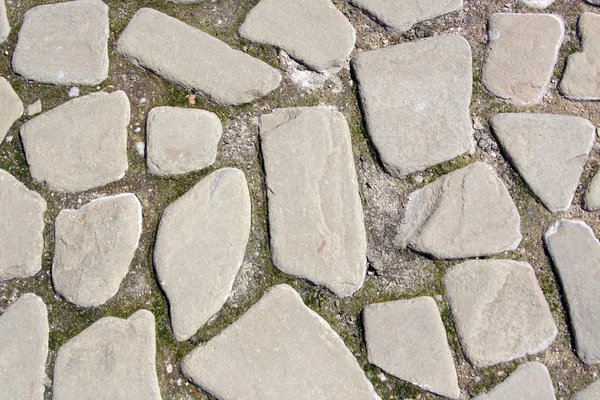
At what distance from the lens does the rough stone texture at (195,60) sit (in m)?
1.48

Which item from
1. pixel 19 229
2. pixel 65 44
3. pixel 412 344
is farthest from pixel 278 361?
pixel 65 44

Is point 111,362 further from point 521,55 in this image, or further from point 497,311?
point 521,55

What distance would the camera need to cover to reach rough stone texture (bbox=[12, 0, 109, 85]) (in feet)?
4.93

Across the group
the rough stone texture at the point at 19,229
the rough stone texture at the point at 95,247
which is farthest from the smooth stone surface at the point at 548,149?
the rough stone texture at the point at 19,229

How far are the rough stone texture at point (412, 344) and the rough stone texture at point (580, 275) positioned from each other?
0.99 ft

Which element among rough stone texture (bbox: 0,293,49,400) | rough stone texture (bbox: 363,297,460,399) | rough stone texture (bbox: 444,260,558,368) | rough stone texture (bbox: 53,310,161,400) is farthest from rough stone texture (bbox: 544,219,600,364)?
rough stone texture (bbox: 0,293,49,400)

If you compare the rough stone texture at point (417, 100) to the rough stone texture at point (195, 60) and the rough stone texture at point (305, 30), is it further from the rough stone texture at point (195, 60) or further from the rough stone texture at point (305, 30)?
the rough stone texture at point (195, 60)

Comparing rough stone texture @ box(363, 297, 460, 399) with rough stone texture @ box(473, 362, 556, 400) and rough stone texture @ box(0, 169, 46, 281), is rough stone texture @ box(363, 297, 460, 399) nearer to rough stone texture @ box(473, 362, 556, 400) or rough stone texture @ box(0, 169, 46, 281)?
rough stone texture @ box(473, 362, 556, 400)

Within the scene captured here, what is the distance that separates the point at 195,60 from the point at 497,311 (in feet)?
3.10

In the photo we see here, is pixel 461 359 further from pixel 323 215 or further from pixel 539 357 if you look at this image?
pixel 323 215

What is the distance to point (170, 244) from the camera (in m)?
1.35

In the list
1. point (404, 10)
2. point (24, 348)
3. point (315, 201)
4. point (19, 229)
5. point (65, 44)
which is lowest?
point (24, 348)

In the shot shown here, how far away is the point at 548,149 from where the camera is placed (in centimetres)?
145

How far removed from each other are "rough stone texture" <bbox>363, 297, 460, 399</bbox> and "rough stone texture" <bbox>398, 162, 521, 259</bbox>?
14cm
